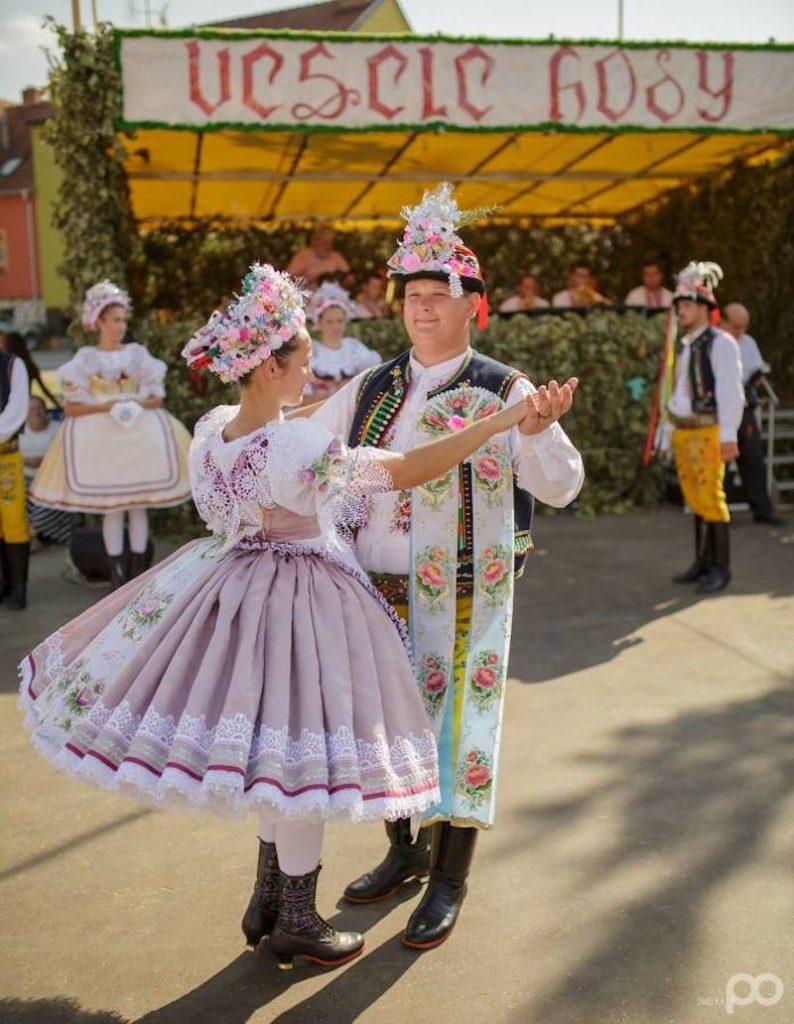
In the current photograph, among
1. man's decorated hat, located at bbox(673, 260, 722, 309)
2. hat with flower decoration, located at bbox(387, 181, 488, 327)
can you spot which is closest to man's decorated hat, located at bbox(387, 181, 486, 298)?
hat with flower decoration, located at bbox(387, 181, 488, 327)

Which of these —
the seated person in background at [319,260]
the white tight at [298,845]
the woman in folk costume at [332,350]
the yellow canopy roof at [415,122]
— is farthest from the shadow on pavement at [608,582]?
the seated person in background at [319,260]

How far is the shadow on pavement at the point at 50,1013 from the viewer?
106 inches

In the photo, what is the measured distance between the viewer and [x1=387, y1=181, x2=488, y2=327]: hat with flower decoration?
3.05m

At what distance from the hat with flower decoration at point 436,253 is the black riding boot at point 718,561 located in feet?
13.9

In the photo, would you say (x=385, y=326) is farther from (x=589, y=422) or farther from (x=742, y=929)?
(x=742, y=929)

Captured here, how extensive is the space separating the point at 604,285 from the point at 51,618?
10.8 m

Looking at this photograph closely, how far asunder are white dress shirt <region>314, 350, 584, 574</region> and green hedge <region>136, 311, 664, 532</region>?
19.8 feet

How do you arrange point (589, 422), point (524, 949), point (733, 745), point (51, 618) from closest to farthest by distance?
point (524, 949) < point (733, 745) < point (51, 618) < point (589, 422)

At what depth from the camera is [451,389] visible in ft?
10.2

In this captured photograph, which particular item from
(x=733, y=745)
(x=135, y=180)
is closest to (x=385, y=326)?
(x=135, y=180)

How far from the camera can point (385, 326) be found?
9.33 meters

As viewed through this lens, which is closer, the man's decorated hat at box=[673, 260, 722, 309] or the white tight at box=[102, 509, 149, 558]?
the man's decorated hat at box=[673, 260, 722, 309]

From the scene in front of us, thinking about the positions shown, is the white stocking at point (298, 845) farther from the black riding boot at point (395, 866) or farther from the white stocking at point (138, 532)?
the white stocking at point (138, 532)

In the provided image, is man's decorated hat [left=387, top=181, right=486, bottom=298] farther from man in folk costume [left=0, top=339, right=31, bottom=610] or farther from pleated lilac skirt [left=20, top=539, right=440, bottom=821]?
man in folk costume [left=0, top=339, right=31, bottom=610]
